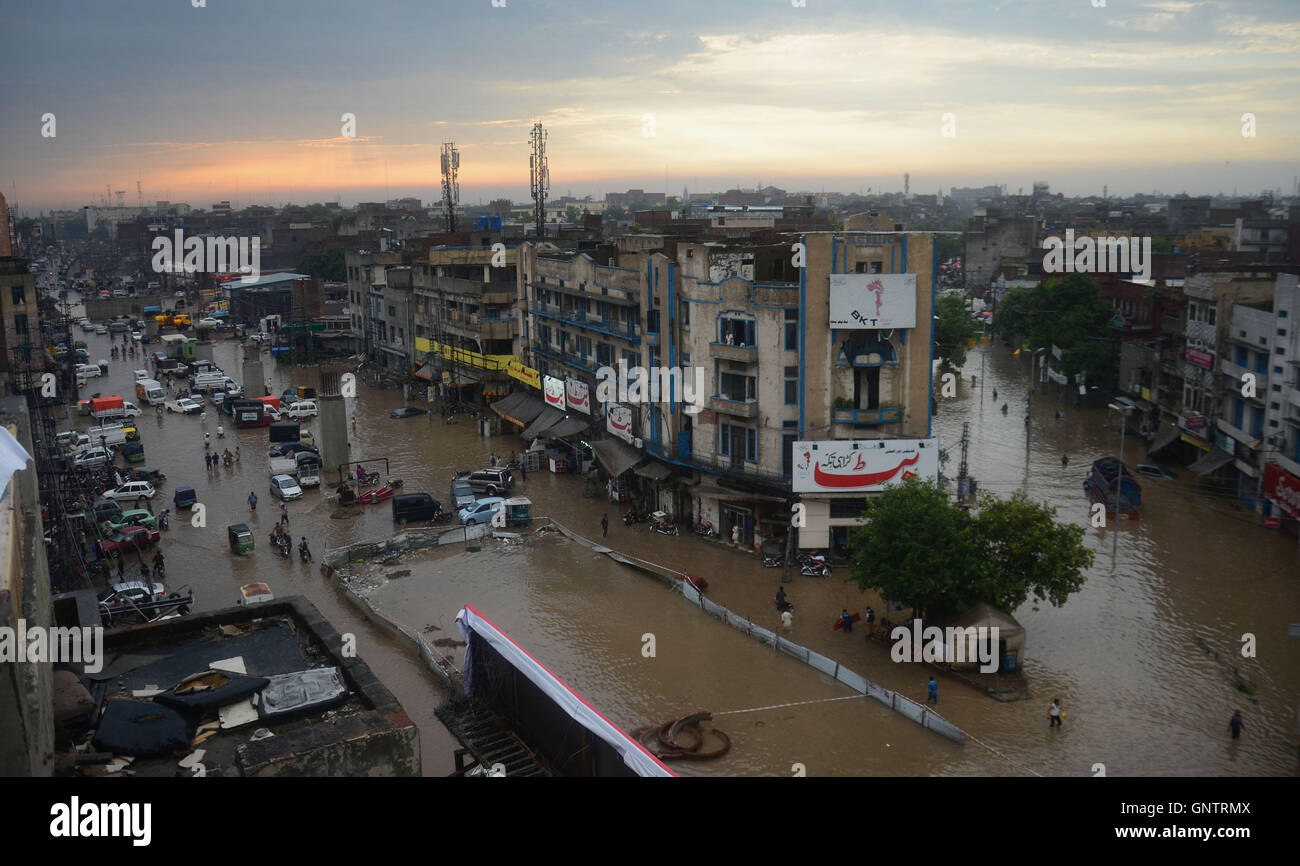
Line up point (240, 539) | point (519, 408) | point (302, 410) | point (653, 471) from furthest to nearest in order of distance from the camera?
point (302, 410) < point (519, 408) < point (653, 471) < point (240, 539)

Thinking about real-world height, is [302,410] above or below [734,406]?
below

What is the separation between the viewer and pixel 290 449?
1850 inches

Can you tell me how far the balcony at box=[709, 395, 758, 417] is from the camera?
33.2 m

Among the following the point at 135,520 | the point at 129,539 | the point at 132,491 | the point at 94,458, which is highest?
the point at 94,458

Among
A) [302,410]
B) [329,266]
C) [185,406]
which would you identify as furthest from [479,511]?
[329,266]

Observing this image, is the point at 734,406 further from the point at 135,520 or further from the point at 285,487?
the point at 135,520

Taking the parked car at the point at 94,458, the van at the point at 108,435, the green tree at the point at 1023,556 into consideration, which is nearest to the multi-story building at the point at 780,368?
the green tree at the point at 1023,556

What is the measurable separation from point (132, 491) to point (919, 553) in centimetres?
3234

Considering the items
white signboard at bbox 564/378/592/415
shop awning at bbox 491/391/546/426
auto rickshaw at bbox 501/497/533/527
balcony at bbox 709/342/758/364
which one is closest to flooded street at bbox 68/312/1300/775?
auto rickshaw at bbox 501/497/533/527

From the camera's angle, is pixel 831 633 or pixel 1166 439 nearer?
pixel 831 633

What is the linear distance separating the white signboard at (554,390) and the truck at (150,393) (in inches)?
1077

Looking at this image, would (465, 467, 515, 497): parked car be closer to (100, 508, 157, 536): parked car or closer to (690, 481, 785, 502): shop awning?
(690, 481, 785, 502): shop awning

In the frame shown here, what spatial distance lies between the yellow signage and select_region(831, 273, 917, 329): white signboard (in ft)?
76.5
